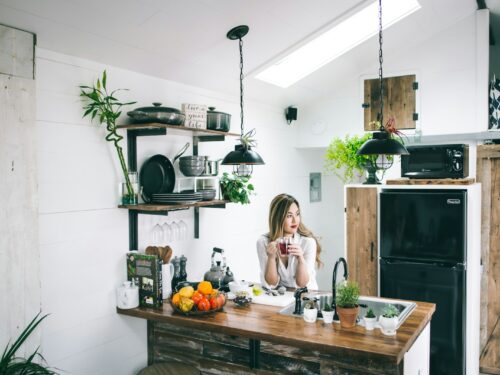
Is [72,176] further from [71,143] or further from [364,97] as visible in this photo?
[364,97]

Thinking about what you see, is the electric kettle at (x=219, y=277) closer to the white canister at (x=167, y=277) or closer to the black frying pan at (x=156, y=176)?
the white canister at (x=167, y=277)

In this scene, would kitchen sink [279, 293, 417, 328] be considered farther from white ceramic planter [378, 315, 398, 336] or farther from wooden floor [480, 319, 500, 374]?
wooden floor [480, 319, 500, 374]

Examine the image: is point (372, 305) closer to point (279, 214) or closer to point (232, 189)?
point (279, 214)

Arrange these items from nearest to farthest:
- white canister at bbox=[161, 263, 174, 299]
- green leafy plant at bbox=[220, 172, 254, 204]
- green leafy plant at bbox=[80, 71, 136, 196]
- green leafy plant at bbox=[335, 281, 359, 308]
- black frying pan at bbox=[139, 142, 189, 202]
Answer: green leafy plant at bbox=[335, 281, 359, 308] → green leafy plant at bbox=[80, 71, 136, 196] → white canister at bbox=[161, 263, 174, 299] → black frying pan at bbox=[139, 142, 189, 202] → green leafy plant at bbox=[220, 172, 254, 204]

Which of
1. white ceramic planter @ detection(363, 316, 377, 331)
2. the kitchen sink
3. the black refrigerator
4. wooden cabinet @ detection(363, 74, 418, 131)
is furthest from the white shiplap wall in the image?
wooden cabinet @ detection(363, 74, 418, 131)

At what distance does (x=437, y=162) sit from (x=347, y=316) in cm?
189

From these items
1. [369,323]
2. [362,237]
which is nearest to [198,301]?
[369,323]

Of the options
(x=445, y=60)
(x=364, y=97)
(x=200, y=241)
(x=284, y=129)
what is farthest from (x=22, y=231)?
(x=445, y=60)

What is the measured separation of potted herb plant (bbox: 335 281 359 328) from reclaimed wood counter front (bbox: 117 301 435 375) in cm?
5

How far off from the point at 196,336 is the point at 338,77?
3.13 m

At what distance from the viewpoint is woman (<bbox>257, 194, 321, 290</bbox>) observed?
3.36 m

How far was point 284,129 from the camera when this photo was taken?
515 cm

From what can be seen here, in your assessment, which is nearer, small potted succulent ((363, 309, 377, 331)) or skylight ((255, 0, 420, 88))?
small potted succulent ((363, 309, 377, 331))

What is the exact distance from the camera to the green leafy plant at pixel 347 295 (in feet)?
8.40
